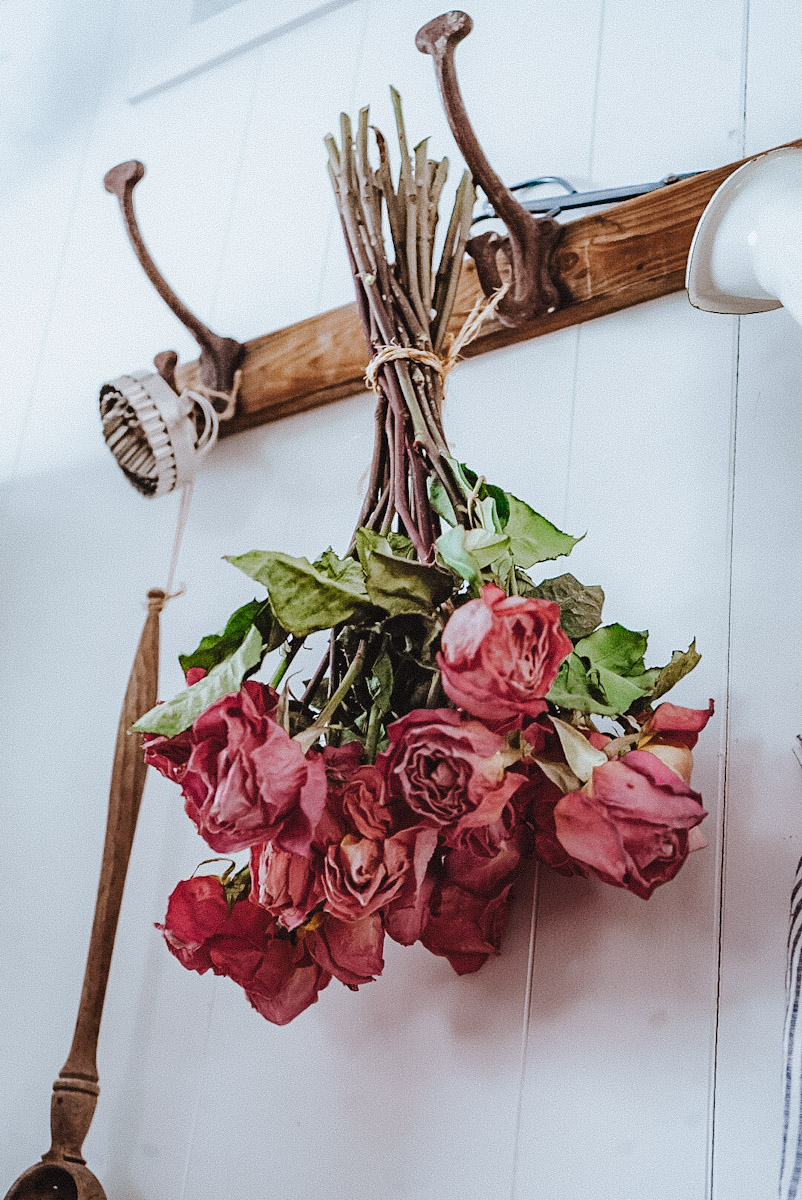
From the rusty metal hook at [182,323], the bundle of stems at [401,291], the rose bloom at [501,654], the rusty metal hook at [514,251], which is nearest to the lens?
the rose bloom at [501,654]

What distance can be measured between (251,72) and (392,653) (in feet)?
3.31

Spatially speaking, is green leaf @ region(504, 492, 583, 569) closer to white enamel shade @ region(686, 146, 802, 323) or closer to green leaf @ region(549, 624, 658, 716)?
green leaf @ region(549, 624, 658, 716)

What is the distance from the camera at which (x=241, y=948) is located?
682 mm

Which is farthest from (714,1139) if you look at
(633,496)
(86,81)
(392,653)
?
(86,81)

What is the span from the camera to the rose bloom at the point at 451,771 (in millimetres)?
589

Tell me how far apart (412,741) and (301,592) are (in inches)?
4.3

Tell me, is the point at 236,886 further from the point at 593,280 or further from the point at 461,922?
the point at 593,280

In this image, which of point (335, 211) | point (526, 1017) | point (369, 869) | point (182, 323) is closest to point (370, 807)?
point (369, 869)

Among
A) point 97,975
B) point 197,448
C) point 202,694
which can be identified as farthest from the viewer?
point 197,448

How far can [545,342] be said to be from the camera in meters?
1.01

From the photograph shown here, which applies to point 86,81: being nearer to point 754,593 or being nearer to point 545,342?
point 545,342

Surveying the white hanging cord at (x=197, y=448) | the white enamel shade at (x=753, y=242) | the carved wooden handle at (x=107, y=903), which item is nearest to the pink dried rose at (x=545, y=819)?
the white enamel shade at (x=753, y=242)

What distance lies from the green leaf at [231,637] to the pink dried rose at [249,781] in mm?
93

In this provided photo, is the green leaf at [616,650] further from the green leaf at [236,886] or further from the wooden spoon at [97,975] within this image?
the wooden spoon at [97,975]
